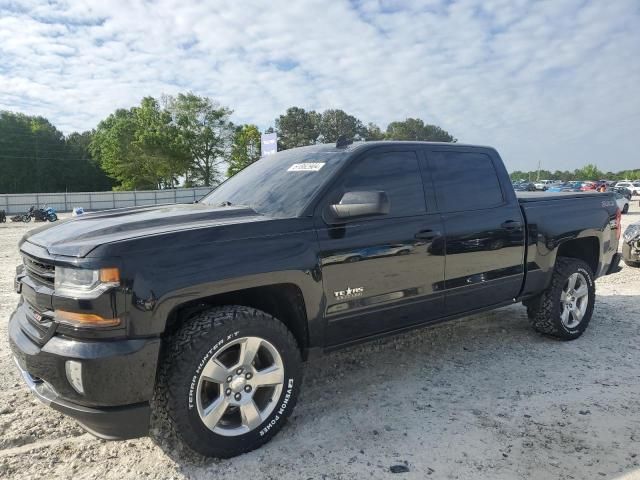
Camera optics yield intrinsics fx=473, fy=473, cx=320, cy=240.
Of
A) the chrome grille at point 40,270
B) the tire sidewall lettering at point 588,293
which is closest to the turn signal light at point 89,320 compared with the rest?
the chrome grille at point 40,270

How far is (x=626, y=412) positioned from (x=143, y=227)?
346 centimetres

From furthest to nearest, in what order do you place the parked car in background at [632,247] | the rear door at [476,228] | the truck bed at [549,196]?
the parked car in background at [632,247], the truck bed at [549,196], the rear door at [476,228]

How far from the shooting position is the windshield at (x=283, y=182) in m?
3.24

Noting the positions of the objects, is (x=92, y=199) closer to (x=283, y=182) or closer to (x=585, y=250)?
(x=283, y=182)

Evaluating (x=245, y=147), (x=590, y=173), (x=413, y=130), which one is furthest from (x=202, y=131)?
(x=590, y=173)

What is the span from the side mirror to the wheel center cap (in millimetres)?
1151

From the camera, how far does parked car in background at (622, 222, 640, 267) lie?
346 inches

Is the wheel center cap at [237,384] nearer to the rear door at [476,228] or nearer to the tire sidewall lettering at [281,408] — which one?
the tire sidewall lettering at [281,408]

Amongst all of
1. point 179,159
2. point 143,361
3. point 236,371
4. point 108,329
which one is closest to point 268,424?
point 236,371

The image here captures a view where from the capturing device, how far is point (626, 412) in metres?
3.29

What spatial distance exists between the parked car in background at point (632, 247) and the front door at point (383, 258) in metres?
7.09

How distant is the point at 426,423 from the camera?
3156 millimetres

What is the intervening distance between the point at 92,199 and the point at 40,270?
1916 inches

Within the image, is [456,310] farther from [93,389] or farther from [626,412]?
[93,389]
